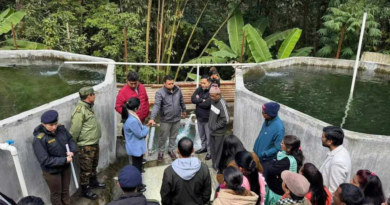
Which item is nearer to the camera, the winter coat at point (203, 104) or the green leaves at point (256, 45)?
the winter coat at point (203, 104)

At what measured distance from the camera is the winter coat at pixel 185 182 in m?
2.87

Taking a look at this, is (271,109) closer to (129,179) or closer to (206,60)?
(129,179)

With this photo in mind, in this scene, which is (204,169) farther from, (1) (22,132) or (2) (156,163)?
(2) (156,163)

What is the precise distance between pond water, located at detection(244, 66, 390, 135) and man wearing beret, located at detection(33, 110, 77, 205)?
4454 millimetres

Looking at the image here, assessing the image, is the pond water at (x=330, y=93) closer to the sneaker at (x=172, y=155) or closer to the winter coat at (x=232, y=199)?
the sneaker at (x=172, y=155)

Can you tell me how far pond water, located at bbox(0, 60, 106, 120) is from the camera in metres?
4.93

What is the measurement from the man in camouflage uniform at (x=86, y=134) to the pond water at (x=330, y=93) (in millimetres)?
4065

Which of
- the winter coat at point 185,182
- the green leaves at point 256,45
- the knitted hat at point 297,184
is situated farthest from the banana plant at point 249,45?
the knitted hat at point 297,184

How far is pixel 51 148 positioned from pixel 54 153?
0.26 ft

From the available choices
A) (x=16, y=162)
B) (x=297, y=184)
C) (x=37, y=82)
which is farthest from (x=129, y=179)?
(x=37, y=82)

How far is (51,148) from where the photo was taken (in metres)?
3.40

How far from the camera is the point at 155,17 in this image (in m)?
11.8

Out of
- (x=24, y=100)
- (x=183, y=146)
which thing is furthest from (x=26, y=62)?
(x=183, y=146)

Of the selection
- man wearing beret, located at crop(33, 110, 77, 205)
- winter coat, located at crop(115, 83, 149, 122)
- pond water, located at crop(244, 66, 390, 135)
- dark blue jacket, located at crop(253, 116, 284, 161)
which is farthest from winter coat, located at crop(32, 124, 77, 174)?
pond water, located at crop(244, 66, 390, 135)
